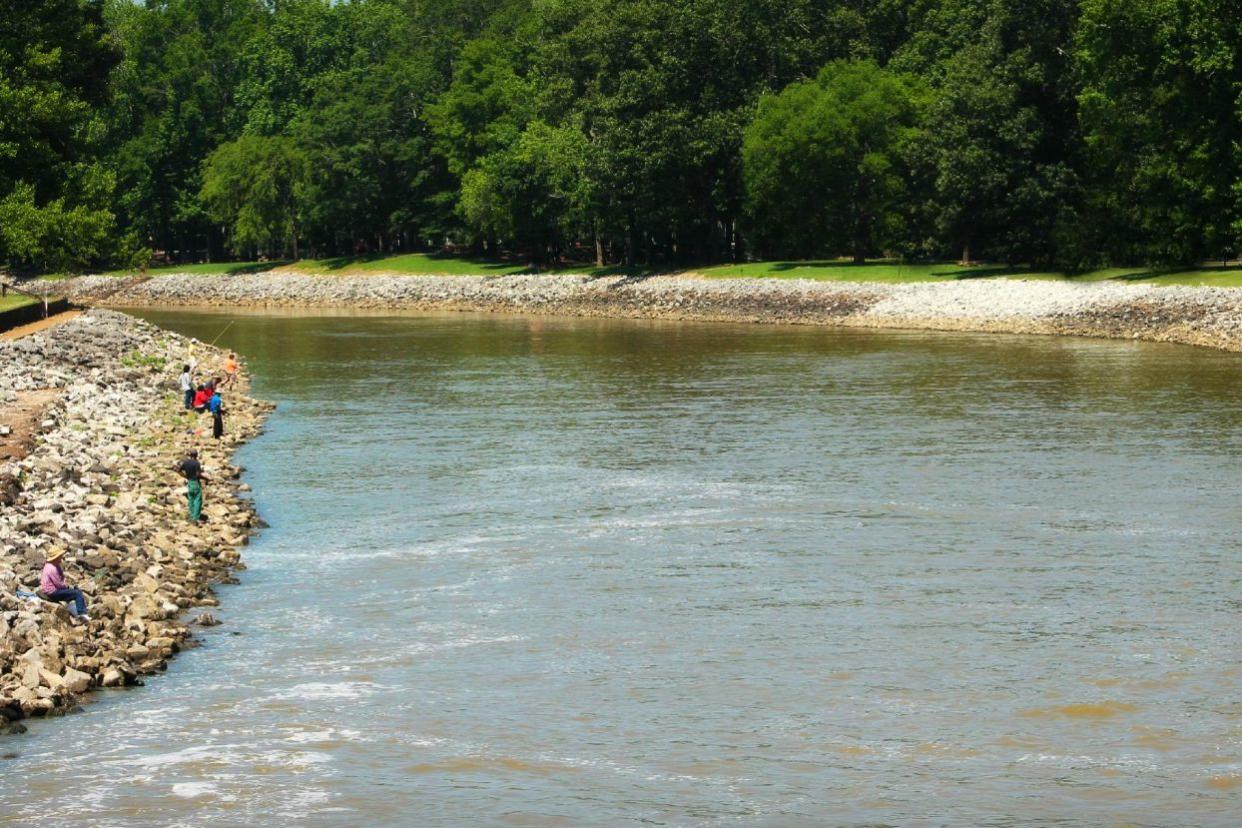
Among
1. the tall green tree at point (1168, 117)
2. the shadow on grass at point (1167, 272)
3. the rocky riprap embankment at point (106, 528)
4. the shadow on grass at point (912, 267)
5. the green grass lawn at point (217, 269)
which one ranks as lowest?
the rocky riprap embankment at point (106, 528)

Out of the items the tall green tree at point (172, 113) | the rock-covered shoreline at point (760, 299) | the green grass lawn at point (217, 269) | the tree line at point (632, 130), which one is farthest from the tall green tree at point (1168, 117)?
the tall green tree at point (172, 113)

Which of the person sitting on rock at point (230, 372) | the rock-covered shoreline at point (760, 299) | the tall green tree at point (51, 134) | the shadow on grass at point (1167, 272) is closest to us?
the person sitting on rock at point (230, 372)

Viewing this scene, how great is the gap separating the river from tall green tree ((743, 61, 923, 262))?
175 ft

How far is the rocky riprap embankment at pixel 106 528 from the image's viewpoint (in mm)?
23047

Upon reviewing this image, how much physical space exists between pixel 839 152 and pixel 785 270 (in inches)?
321

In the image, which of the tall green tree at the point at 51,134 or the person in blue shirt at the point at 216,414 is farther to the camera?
the tall green tree at the point at 51,134

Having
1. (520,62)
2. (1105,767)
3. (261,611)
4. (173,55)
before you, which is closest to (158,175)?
(173,55)

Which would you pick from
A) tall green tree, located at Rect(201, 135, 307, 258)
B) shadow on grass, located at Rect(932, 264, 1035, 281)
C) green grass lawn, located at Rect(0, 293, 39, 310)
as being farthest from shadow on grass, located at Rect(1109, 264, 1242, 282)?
tall green tree, located at Rect(201, 135, 307, 258)

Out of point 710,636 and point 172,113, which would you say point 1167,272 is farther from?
point 172,113

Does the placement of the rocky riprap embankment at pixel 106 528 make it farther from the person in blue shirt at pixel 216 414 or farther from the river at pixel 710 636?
the river at pixel 710 636

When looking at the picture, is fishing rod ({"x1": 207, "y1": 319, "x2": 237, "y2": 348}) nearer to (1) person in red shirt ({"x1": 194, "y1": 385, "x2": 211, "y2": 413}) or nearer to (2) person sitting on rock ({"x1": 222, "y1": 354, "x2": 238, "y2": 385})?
(2) person sitting on rock ({"x1": 222, "y1": 354, "x2": 238, "y2": 385})

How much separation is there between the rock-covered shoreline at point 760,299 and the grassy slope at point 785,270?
1743 millimetres

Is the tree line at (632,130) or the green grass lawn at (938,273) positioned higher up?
the tree line at (632,130)

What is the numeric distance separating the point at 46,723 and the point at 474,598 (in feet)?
27.4
